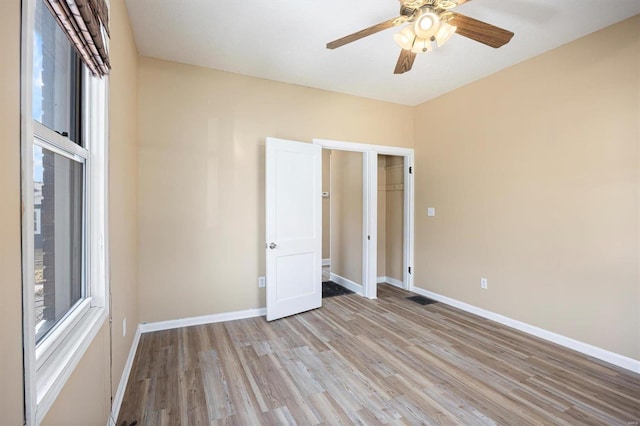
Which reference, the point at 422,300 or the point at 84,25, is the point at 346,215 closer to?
the point at 422,300

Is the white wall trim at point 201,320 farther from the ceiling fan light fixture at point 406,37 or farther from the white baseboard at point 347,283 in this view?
the ceiling fan light fixture at point 406,37

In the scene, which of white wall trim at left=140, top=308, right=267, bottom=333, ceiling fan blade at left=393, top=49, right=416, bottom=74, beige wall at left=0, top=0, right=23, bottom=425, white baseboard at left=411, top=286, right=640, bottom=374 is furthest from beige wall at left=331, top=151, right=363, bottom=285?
A: beige wall at left=0, top=0, right=23, bottom=425

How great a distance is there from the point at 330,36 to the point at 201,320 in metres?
3.17

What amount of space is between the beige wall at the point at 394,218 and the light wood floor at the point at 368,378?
1618 mm

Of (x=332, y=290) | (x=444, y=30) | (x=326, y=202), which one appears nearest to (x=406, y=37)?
(x=444, y=30)

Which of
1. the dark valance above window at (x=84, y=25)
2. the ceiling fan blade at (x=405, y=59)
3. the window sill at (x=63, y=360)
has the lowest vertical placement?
the window sill at (x=63, y=360)

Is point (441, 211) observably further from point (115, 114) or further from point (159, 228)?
point (115, 114)

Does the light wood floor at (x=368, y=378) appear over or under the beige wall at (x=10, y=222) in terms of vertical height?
under

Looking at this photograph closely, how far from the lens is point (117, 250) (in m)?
1.97

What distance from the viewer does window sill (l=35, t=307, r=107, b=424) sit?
89cm

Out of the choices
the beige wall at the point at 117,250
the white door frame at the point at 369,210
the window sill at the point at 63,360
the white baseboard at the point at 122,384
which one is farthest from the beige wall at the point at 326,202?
the window sill at the point at 63,360

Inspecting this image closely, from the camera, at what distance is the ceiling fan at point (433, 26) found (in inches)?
70.7

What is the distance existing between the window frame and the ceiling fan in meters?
1.63

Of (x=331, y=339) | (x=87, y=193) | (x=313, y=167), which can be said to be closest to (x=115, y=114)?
(x=87, y=193)
